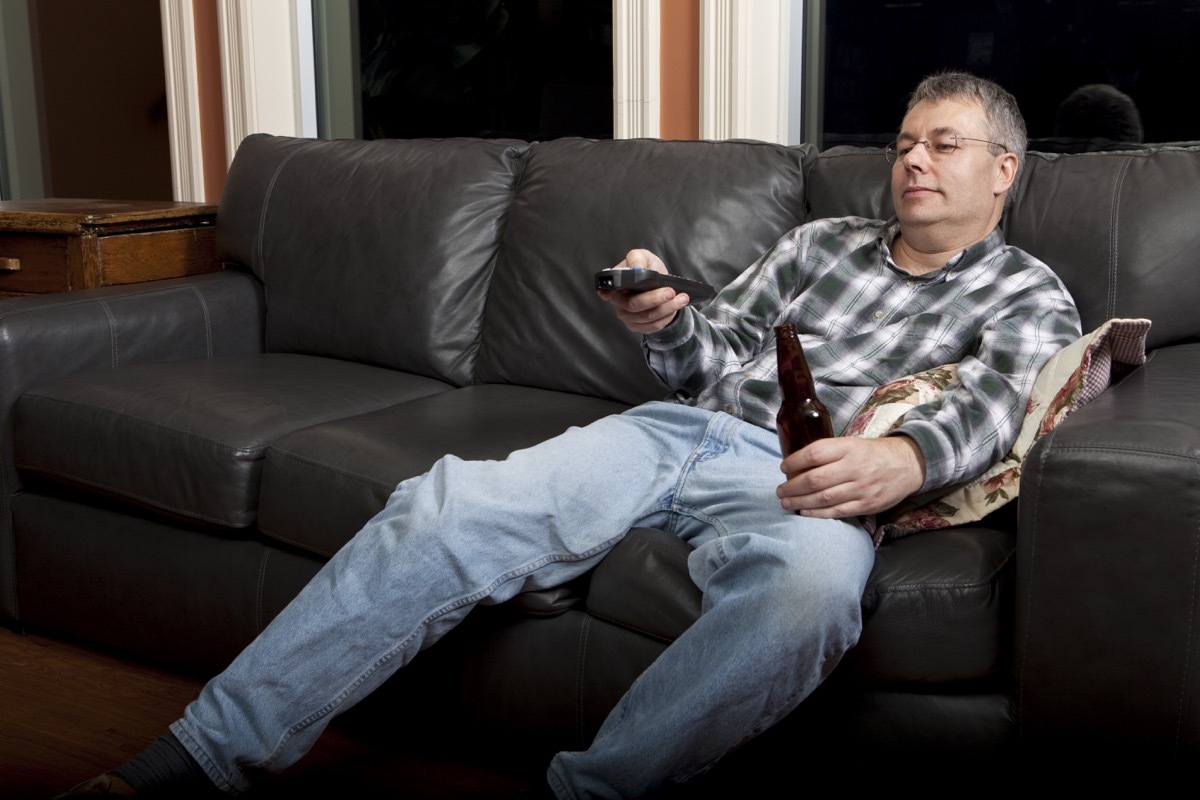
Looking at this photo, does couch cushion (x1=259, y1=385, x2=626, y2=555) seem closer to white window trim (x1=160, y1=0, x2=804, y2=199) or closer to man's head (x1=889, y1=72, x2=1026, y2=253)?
man's head (x1=889, y1=72, x2=1026, y2=253)

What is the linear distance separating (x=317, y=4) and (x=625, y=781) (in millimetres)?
2850

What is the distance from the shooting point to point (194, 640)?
2158 millimetres

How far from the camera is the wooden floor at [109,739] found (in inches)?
71.5

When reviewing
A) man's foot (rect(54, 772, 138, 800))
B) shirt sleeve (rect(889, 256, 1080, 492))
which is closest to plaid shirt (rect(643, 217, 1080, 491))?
shirt sleeve (rect(889, 256, 1080, 492))

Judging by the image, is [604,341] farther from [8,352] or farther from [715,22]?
[8,352]

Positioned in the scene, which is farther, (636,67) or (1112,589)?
(636,67)

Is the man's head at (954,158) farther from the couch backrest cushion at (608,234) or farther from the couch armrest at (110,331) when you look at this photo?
the couch armrest at (110,331)

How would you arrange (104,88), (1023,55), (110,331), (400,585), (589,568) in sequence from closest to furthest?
(400,585) → (589,568) → (110,331) → (1023,55) → (104,88)

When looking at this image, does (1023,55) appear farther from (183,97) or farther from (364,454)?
(183,97)

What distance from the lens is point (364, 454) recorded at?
77.0 inches

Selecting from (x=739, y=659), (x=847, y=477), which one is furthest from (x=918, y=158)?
(x=739, y=659)

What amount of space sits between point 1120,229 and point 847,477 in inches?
29.3

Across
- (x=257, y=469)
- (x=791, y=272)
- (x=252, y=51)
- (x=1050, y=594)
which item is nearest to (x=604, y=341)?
(x=791, y=272)

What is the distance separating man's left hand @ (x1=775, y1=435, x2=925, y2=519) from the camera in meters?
1.50
